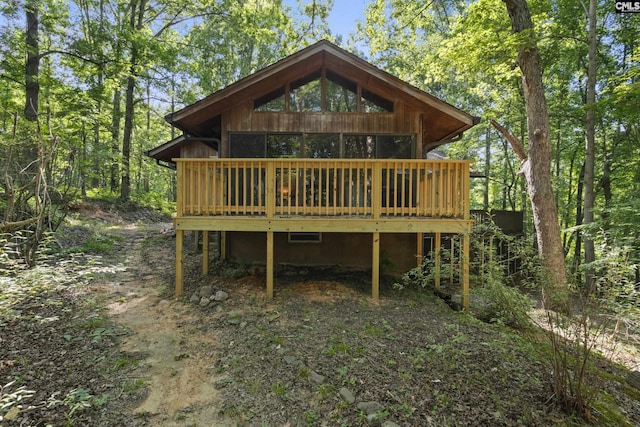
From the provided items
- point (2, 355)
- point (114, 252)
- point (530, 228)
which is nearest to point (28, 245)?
point (2, 355)

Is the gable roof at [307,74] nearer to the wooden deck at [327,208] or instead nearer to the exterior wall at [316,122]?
the exterior wall at [316,122]

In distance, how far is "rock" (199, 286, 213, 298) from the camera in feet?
19.0

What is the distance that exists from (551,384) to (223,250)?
6935mm

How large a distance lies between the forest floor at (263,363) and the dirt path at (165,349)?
0.02m

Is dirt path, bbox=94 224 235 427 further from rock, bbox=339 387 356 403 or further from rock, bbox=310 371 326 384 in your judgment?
rock, bbox=339 387 356 403

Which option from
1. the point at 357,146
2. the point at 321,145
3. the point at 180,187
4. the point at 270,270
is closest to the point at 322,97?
the point at 321,145

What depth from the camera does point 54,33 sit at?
11.0m

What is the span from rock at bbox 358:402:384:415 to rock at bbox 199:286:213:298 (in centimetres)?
371

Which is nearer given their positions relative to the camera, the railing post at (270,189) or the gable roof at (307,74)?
the railing post at (270,189)

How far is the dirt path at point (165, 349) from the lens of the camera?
10.2ft

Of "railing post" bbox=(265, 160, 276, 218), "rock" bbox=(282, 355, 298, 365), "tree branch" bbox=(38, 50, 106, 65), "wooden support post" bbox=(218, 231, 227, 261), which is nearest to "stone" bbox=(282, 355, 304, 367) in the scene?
"rock" bbox=(282, 355, 298, 365)

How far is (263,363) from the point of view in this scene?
382 centimetres

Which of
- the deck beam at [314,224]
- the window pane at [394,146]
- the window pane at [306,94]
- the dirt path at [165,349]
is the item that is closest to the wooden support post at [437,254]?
the deck beam at [314,224]

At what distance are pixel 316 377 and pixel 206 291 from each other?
3198 mm
